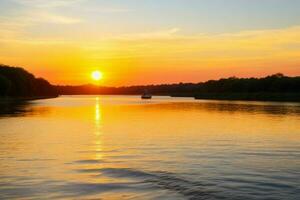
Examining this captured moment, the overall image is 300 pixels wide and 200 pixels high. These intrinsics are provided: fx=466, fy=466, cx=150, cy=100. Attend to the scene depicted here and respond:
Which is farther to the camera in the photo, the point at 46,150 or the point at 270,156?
the point at 46,150

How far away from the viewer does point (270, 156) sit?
2923 cm

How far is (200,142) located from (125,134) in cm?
966

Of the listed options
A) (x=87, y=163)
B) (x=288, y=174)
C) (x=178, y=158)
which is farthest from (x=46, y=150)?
(x=288, y=174)

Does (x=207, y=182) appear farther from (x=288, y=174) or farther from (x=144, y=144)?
(x=144, y=144)

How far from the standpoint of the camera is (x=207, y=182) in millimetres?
20859

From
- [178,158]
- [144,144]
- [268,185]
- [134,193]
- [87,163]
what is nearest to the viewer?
[134,193]

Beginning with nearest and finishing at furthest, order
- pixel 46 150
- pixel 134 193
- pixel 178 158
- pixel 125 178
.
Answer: pixel 134 193
pixel 125 178
pixel 178 158
pixel 46 150

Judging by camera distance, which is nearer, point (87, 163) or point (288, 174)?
point (288, 174)

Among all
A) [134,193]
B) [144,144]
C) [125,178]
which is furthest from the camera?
[144,144]

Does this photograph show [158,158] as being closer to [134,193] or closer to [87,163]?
[87,163]

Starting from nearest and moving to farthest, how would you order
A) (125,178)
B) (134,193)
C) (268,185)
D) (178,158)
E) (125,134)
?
(134,193)
(268,185)
(125,178)
(178,158)
(125,134)

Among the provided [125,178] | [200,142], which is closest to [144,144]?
[200,142]

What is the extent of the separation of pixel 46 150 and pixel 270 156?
14.8 m

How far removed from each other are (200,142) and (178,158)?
29.9 ft
